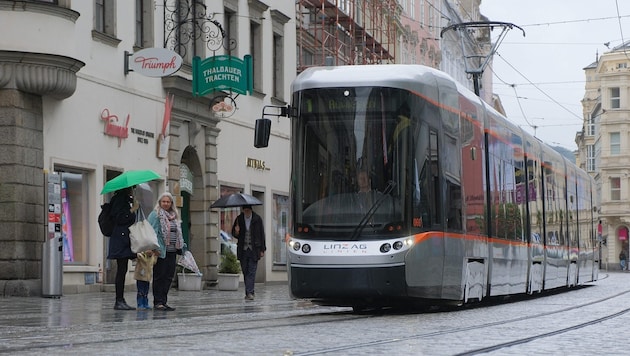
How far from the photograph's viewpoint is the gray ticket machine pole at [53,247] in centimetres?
2270

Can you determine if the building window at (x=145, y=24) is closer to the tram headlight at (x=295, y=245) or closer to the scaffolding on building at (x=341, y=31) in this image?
the scaffolding on building at (x=341, y=31)

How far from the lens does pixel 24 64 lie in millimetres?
23109

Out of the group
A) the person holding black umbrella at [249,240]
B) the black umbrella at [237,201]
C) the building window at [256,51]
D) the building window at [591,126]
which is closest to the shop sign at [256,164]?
the building window at [256,51]

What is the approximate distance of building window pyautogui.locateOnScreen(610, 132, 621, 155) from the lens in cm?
11075

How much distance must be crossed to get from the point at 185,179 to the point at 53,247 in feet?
28.0

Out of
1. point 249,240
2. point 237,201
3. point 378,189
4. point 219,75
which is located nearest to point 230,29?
point 219,75

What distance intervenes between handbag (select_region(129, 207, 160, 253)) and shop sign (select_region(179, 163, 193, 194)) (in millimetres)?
12763

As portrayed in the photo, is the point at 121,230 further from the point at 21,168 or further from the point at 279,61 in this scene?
the point at 279,61

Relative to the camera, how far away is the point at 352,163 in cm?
1686

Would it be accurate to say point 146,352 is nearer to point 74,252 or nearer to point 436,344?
point 436,344

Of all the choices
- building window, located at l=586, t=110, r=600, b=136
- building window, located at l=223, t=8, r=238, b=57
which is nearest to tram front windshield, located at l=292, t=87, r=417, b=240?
building window, located at l=223, t=8, r=238, b=57

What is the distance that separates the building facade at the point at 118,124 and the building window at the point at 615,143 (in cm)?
7688

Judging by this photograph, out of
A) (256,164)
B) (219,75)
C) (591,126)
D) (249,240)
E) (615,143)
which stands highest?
(591,126)

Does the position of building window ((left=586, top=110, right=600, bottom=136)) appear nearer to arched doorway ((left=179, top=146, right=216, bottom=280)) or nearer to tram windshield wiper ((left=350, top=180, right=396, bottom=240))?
arched doorway ((left=179, top=146, right=216, bottom=280))
